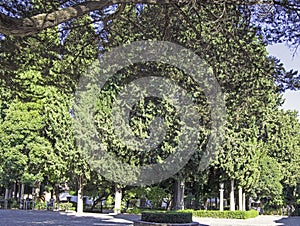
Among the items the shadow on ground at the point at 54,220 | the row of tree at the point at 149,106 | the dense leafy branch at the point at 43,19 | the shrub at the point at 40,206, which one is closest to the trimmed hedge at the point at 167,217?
the shadow on ground at the point at 54,220

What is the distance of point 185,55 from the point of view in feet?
26.1

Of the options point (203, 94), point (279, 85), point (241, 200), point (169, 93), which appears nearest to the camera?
point (279, 85)

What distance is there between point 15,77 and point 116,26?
7.46 ft

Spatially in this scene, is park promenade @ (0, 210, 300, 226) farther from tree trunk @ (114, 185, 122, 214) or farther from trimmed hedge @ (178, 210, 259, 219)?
tree trunk @ (114, 185, 122, 214)

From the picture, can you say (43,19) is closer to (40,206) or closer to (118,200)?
(118,200)

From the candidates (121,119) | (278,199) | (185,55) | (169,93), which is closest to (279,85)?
(185,55)

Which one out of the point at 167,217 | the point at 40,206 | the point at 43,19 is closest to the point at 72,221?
the point at 167,217

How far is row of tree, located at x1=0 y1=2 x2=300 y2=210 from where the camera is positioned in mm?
6906

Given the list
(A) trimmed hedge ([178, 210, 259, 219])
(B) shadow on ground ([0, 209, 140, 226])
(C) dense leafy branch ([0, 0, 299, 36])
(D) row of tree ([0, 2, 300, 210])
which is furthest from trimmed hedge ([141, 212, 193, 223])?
(C) dense leafy branch ([0, 0, 299, 36])

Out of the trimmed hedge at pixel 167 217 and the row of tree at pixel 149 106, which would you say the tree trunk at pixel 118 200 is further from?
the trimmed hedge at pixel 167 217

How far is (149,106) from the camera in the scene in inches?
644

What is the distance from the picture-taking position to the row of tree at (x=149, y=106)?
691 cm

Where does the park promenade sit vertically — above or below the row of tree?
below

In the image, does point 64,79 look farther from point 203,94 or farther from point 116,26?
point 203,94
